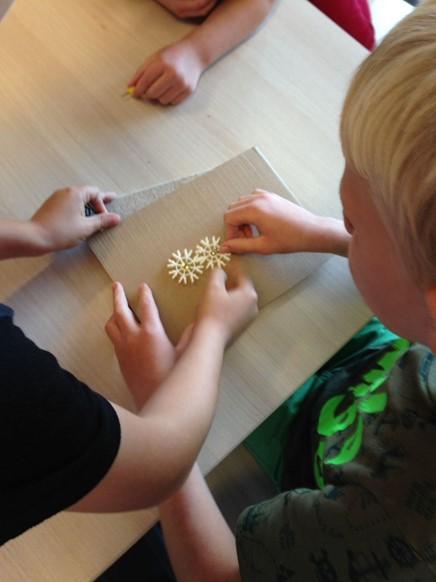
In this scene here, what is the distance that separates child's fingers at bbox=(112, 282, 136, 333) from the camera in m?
0.60

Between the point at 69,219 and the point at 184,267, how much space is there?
0.49 ft

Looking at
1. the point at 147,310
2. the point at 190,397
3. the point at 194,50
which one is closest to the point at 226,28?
the point at 194,50

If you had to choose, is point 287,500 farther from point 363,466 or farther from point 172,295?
point 172,295

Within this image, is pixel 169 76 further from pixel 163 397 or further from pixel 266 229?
pixel 163 397

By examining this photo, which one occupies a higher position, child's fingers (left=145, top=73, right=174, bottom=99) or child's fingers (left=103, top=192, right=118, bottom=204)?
child's fingers (left=145, top=73, right=174, bottom=99)

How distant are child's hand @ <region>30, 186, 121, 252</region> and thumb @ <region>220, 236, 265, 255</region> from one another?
0.14m

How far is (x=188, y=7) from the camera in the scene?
32.2 inches

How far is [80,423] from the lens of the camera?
42 cm

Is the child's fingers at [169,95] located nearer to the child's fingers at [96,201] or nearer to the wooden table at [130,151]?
the wooden table at [130,151]

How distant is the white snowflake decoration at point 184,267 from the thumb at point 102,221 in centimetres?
9

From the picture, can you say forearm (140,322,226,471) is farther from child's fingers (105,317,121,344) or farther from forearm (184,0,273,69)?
forearm (184,0,273,69)

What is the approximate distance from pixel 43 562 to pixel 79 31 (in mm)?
702

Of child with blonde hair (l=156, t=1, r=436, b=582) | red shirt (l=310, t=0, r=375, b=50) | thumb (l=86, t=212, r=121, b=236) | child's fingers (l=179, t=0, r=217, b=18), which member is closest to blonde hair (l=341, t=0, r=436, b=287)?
child with blonde hair (l=156, t=1, r=436, b=582)

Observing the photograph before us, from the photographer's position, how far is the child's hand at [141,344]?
23.2 inches
